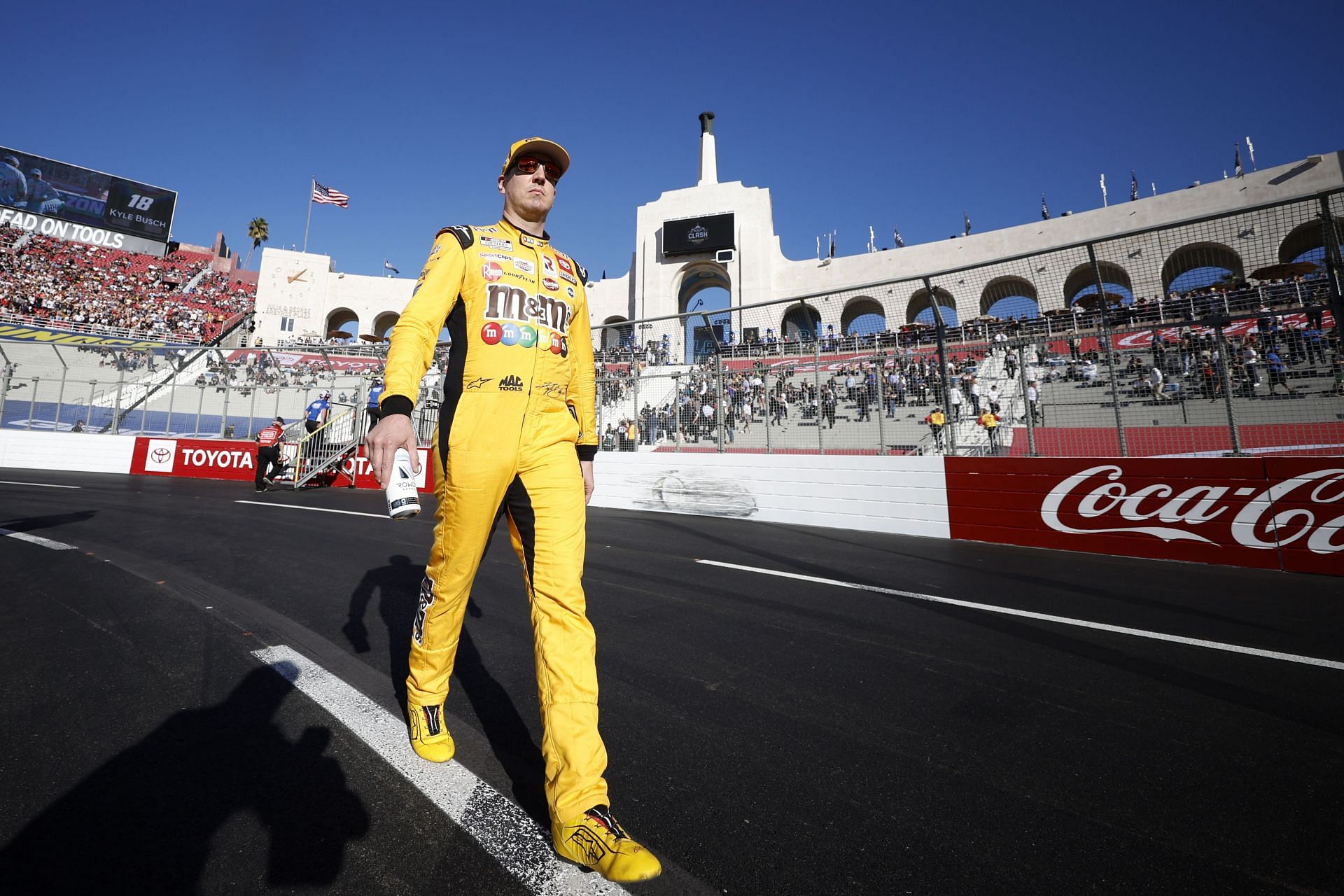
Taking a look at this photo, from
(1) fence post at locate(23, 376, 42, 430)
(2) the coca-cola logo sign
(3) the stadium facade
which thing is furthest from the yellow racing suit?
(1) fence post at locate(23, 376, 42, 430)

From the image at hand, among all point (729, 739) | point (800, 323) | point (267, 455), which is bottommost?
point (729, 739)

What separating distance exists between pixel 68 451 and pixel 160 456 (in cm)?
293

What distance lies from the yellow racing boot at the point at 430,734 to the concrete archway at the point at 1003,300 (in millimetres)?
7271

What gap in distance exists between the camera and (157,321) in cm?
3931

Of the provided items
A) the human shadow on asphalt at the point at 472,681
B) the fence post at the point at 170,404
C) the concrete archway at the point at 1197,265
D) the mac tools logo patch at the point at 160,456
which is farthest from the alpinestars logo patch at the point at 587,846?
the fence post at the point at 170,404

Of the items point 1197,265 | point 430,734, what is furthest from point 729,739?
point 1197,265

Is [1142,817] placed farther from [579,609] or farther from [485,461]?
[485,461]

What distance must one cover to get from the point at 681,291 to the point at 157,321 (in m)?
37.0

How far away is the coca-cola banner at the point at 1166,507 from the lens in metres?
5.26

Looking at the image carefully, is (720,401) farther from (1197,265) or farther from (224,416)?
(224,416)

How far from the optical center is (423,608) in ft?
6.28

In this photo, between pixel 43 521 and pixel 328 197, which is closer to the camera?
pixel 43 521

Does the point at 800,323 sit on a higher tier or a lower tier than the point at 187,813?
higher

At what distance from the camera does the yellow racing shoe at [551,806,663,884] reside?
4.24 ft
